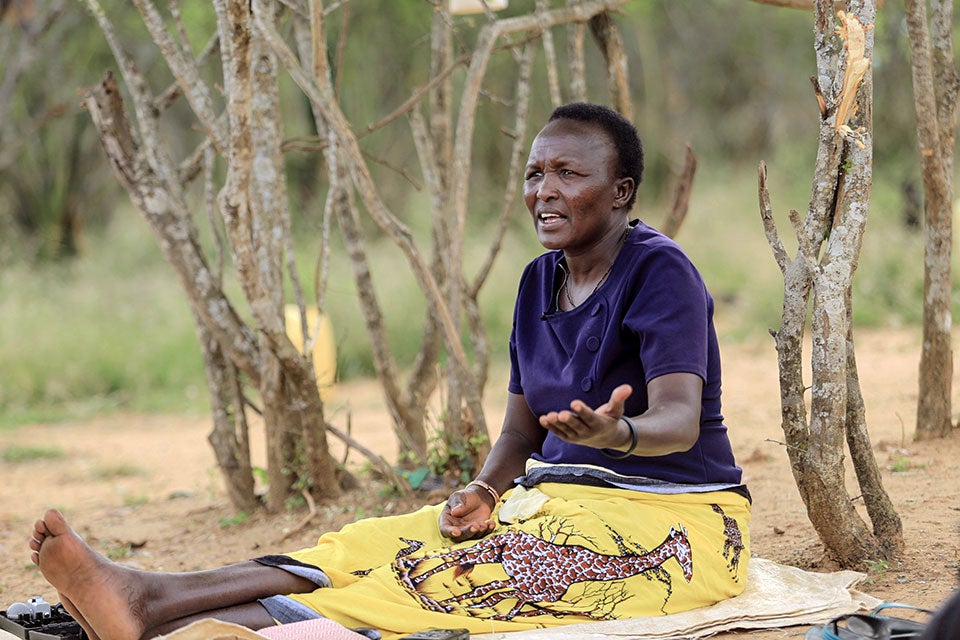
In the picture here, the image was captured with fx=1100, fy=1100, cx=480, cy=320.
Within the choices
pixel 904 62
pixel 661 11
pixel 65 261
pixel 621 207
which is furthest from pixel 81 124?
pixel 621 207

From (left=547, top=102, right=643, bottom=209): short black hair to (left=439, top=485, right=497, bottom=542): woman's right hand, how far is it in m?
0.85

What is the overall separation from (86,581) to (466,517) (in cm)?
93

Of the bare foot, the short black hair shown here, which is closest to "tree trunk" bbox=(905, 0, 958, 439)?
the short black hair

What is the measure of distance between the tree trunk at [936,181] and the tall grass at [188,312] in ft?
13.6

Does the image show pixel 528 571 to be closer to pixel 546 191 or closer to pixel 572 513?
pixel 572 513

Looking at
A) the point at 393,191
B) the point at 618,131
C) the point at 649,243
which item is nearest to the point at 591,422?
the point at 649,243

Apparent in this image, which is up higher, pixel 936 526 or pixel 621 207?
pixel 621 207

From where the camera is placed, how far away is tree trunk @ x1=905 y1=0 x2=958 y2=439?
4.10 m

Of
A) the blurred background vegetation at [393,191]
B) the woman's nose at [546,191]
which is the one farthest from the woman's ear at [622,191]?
the blurred background vegetation at [393,191]

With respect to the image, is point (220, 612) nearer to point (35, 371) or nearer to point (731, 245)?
point (35, 371)

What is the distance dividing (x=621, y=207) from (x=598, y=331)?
33 cm

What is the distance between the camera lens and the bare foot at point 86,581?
2312mm

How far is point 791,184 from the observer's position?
14367mm

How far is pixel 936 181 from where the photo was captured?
13.8 feet
